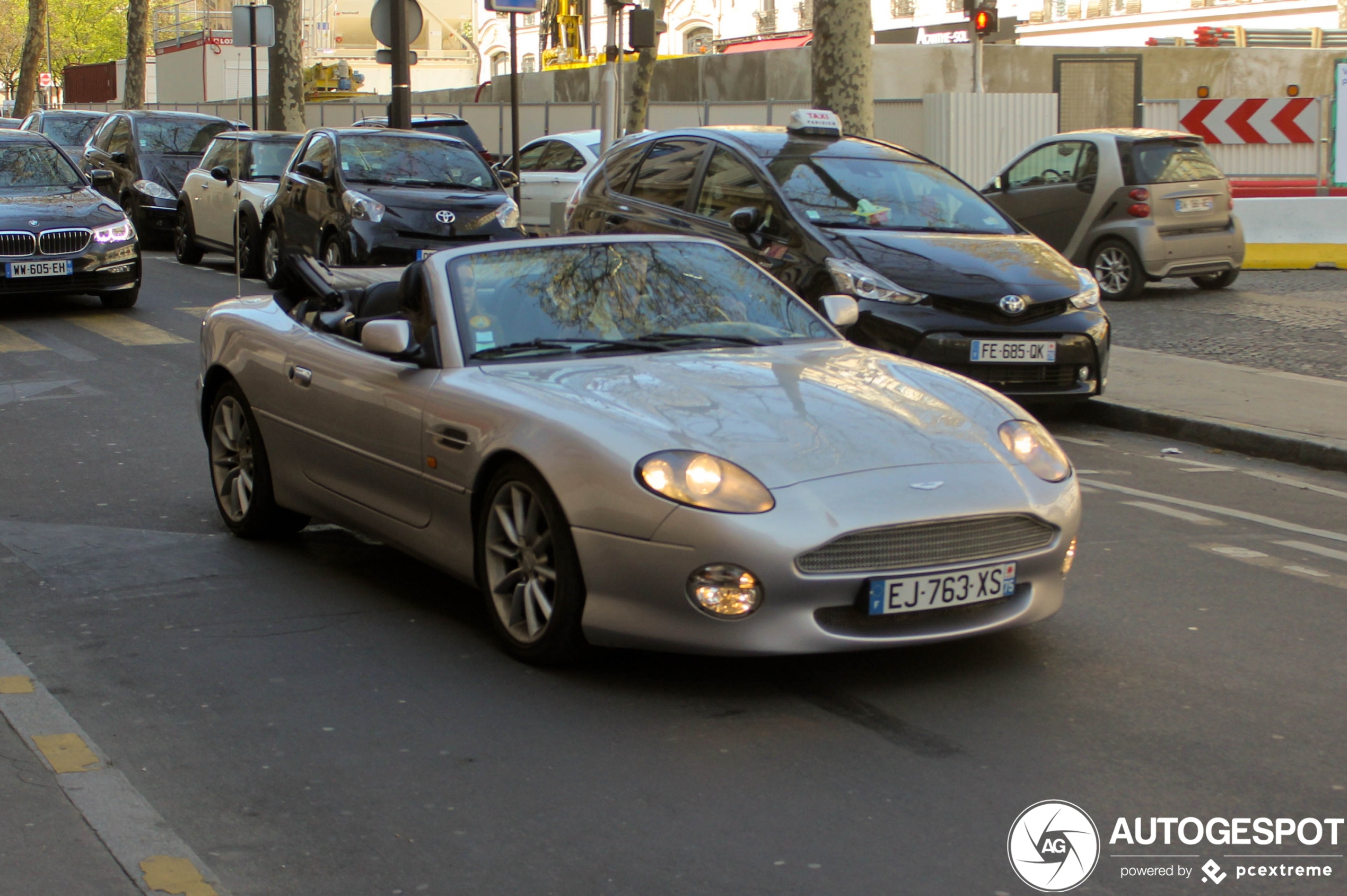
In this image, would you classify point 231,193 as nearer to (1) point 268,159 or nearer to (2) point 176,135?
(1) point 268,159

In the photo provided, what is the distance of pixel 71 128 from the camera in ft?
91.6

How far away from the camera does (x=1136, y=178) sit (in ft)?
53.1

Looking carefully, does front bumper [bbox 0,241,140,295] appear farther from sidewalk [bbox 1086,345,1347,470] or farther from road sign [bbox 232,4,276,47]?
road sign [bbox 232,4,276,47]

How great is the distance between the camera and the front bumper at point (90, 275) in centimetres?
1449

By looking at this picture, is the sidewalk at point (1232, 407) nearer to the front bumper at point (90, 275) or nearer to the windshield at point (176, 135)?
the front bumper at point (90, 275)

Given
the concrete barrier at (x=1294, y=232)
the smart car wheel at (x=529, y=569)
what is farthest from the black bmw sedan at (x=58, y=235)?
the concrete barrier at (x=1294, y=232)

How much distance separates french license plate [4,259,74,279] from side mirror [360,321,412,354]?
9782 millimetres

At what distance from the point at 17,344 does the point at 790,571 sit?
10.4 m

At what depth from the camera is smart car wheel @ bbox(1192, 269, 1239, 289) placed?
1655 cm

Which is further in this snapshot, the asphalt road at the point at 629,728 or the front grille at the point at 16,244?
the front grille at the point at 16,244

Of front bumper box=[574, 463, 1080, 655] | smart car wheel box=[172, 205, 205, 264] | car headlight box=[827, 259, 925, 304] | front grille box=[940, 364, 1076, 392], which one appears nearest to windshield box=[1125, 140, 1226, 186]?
front grille box=[940, 364, 1076, 392]

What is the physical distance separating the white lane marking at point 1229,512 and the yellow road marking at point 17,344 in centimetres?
854

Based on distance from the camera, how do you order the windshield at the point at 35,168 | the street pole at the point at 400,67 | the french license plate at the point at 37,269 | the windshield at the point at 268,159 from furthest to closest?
the windshield at the point at 268,159 < the street pole at the point at 400,67 < the windshield at the point at 35,168 < the french license plate at the point at 37,269

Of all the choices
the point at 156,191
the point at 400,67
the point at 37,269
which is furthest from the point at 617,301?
the point at 156,191
